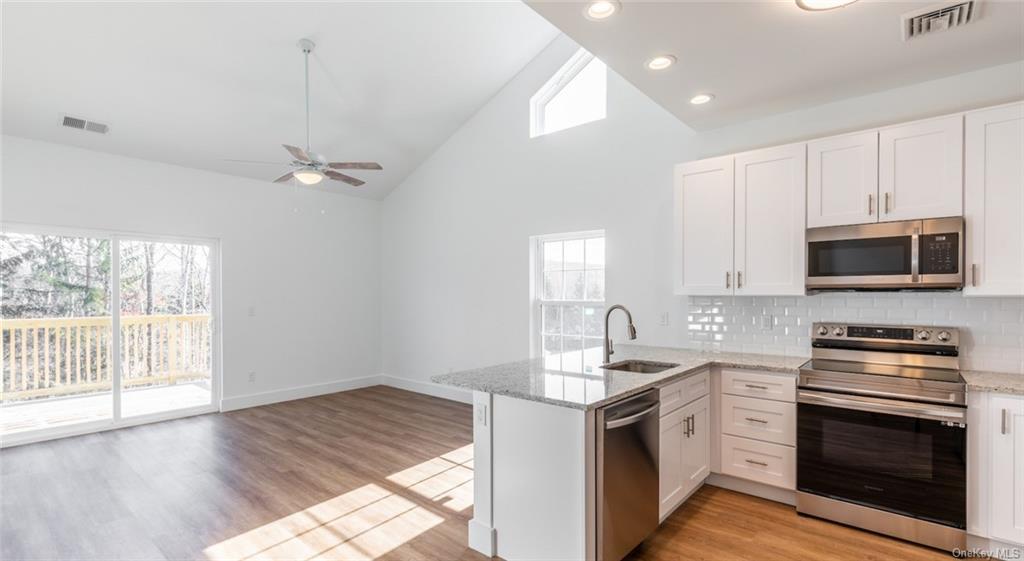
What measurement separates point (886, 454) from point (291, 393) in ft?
19.7

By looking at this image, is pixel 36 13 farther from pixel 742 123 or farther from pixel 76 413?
pixel 742 123

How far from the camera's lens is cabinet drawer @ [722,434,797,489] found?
301cm

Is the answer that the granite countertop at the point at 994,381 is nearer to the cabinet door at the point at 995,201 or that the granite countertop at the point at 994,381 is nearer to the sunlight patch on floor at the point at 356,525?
the cabinet door at the point at 995,201

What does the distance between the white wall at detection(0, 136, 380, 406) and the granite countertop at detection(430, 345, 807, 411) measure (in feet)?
13.6

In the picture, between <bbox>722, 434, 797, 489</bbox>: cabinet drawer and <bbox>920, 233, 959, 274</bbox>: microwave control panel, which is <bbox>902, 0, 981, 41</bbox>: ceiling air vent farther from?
<bbox>722, 434, 797, 489</bbox>: cabinet drawer

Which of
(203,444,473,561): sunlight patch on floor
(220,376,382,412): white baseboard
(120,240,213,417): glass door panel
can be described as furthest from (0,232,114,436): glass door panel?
(203,444,473,561): sunlight patch on floor

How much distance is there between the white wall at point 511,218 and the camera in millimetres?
4270

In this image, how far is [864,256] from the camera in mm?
2980

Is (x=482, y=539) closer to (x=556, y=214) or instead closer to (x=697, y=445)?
(x=697, y=445)

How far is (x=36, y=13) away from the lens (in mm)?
3244

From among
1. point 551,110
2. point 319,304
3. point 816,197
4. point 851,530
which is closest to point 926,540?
point 851,530

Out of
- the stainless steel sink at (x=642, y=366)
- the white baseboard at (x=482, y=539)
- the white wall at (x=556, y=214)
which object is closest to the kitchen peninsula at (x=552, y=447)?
the white baseboard at (x=482, y=539)

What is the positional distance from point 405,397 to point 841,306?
4.86 m

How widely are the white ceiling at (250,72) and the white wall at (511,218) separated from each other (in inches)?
24.4
